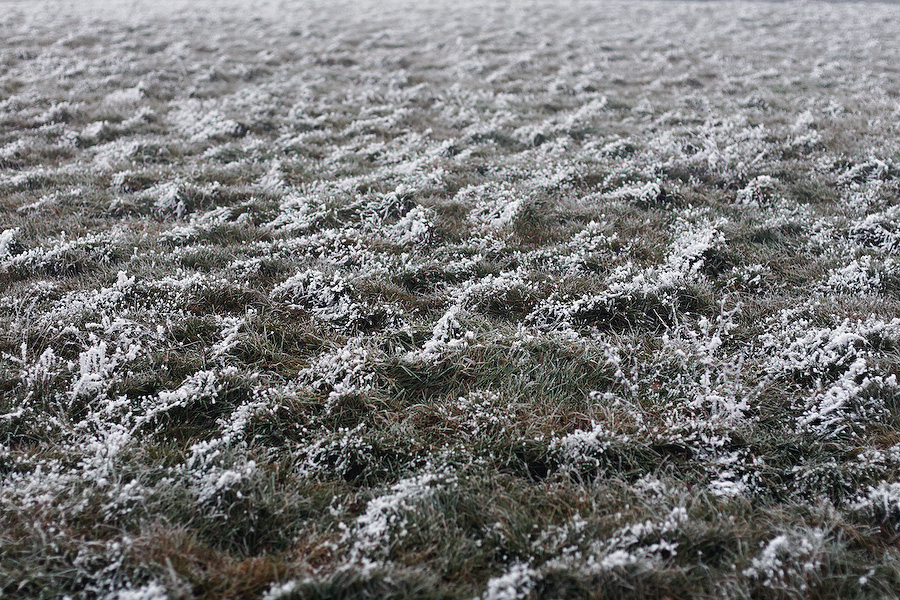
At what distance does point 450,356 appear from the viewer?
13.9ft

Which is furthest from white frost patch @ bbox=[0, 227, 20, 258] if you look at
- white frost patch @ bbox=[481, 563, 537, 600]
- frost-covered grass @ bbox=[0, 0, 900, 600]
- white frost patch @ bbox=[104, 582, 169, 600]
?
white frost patch @ bbox=[481, 563, 537, 600]

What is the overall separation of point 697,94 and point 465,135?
19.6 ft

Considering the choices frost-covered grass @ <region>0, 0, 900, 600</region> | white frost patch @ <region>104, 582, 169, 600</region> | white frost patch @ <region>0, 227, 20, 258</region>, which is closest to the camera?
white frost patch @ <region>104, 582, 169, 600</region>

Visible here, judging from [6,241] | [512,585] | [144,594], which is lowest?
[512,585]

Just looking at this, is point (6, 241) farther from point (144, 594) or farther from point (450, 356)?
point (450, 356)

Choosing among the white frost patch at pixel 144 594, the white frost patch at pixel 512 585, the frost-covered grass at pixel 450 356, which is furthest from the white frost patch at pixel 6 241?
the white frost patch at pixel 512 585

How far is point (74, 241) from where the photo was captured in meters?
5.73

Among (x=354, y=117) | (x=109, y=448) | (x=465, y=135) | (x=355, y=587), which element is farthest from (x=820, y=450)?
(x=354, y=117)

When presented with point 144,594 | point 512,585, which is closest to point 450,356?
point 512,585

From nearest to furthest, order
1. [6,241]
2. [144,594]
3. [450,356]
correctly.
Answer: [144,594]
[450,356]
[6,241]

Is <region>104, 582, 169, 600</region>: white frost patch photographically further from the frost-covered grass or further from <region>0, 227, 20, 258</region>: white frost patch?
<region>0, 227, 20, 258</region>: white frost patch

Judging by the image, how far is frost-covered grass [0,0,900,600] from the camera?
2842 mm

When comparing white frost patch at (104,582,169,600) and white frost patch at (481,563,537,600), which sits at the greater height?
white frost patch at (104,582,169,600)

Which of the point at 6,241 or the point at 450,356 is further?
the point at 6,241
